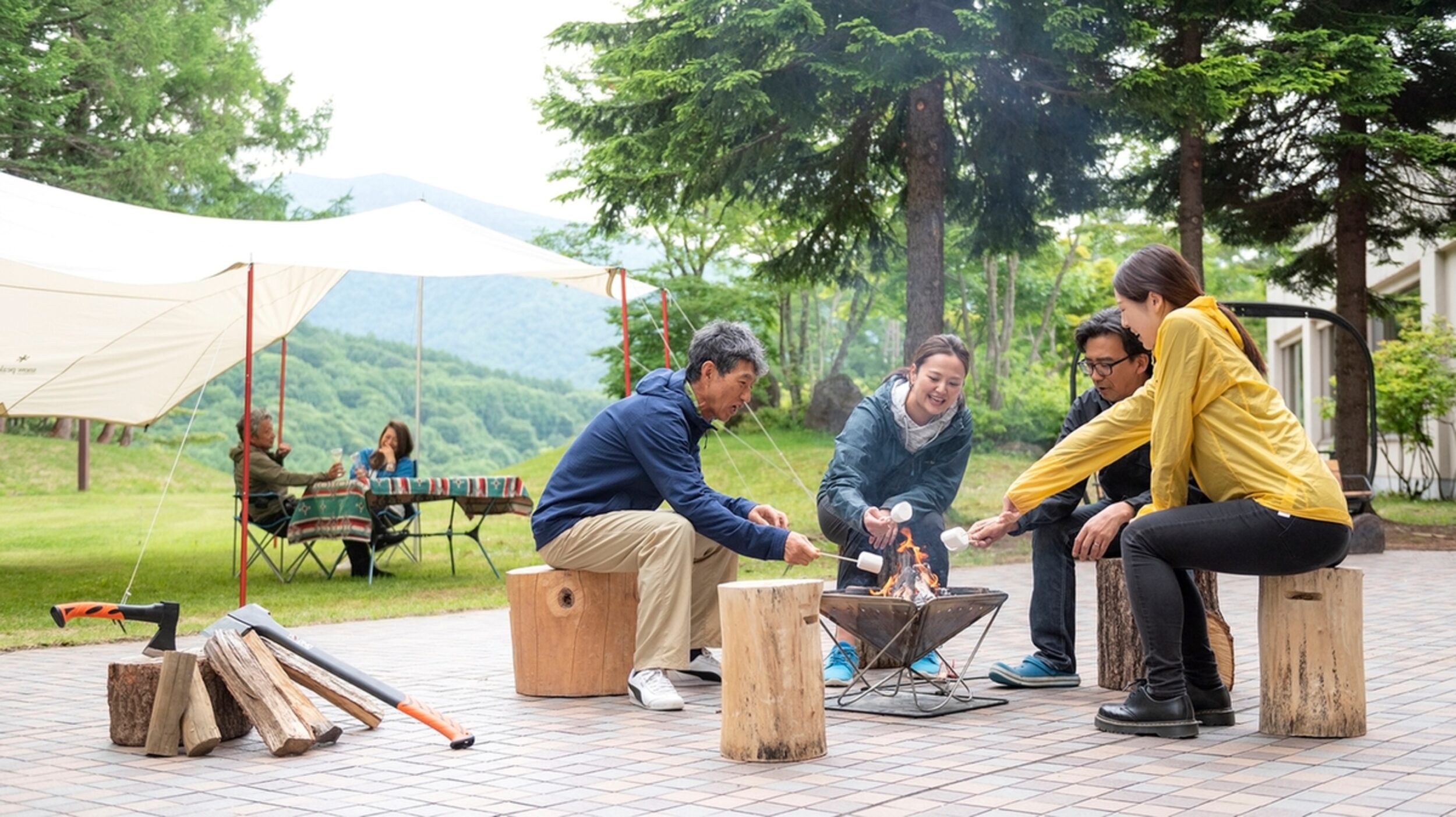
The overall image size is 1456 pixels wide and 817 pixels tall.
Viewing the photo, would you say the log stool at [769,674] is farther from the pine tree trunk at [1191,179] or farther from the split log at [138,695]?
the pine tree trunk at [1191,179]

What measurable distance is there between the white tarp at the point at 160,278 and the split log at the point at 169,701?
4.13 m

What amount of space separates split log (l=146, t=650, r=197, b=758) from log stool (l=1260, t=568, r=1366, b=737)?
3186 millimetres

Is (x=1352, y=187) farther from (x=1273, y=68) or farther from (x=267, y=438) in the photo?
(x=267, y=438)

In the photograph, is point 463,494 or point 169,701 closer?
point 169,701

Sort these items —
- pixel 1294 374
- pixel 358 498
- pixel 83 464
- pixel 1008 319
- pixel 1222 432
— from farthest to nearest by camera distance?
pixel 1294 374 < pixel 1008 319 < pixel 83 464 < pixel 358 498 < pixel 1222 432

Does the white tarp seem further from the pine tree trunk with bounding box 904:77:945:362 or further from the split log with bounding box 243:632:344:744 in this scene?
the split log with bounding box 243:632:344:744

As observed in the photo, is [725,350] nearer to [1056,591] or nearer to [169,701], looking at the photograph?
[1056,591]

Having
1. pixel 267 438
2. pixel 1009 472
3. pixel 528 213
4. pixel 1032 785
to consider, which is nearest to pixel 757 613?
pixel 1032 785

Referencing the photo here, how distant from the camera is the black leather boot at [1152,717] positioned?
4020 mm

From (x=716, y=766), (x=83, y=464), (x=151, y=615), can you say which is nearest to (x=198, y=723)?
(x=151, y=615)

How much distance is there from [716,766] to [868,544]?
61.5 inches

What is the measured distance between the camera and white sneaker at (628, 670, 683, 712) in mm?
4695

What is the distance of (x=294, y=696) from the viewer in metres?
4.16

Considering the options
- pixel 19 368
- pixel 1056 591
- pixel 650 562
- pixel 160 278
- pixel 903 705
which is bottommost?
pixel 903 705
